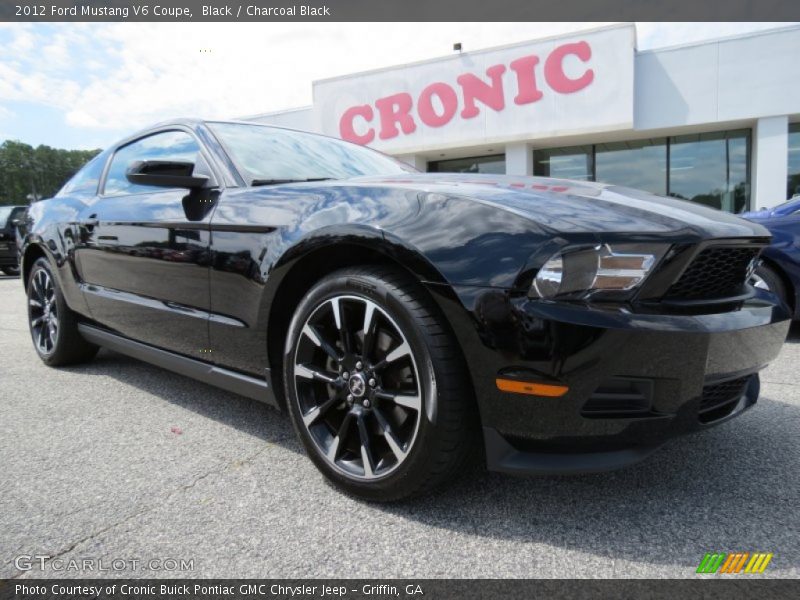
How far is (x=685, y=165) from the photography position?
43.9 ft

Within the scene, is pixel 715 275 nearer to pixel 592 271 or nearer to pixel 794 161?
pixel 592 271

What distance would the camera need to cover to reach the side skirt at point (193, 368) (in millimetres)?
2160

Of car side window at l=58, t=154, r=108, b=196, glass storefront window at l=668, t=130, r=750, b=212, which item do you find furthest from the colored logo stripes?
glass storefront window at l=668, t=130, r=750, b=212

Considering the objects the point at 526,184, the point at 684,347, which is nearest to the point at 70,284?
the point at 526,184

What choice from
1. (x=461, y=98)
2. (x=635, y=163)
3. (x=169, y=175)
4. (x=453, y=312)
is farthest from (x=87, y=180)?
(x=635, y=163)

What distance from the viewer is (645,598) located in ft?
4.32

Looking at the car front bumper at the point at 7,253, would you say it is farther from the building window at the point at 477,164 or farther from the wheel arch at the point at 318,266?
the wheel arch at the point at 318,266

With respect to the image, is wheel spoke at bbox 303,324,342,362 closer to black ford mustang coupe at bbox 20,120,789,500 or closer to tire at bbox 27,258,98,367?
black ford mustang coupe at bbox 20,120,789,500

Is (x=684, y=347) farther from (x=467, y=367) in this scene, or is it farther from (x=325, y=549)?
(x=325, y=549)

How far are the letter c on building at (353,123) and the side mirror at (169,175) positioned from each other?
44.7ft

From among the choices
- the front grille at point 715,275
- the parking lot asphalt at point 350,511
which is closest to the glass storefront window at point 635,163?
the parking lot asphalt at point 350,511

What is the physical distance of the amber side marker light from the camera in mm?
1457

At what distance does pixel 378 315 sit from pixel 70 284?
8.51ft

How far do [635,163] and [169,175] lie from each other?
13.9 metres
